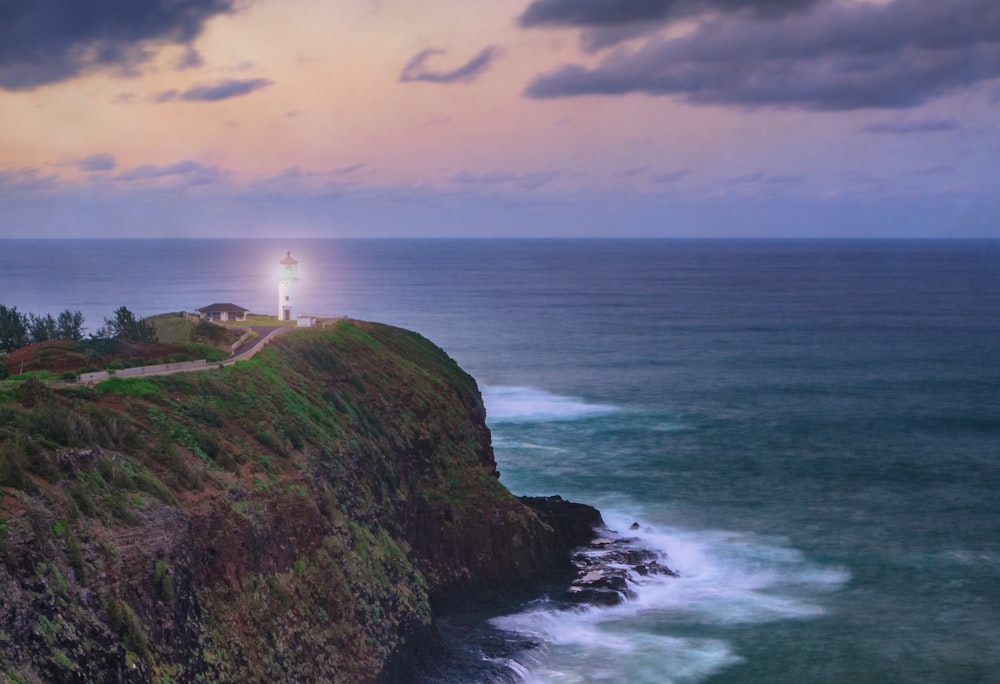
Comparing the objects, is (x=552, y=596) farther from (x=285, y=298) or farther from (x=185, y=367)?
(x=285, y=298)

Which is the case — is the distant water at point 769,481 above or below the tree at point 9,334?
below

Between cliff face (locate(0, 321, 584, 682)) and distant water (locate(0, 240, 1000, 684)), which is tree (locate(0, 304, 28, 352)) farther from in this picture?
distant water (locate(0, 240, 1000, 684))

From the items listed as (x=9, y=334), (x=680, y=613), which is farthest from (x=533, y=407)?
(x=680, y=613)

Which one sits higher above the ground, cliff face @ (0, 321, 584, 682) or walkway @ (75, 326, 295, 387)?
walkway @ (75, 326, 295, 387)

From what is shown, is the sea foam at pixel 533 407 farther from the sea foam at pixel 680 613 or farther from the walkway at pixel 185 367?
the walkway at pixel 185 367

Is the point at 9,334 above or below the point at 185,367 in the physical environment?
above

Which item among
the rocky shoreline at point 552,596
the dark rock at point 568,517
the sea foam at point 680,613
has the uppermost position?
the dark rock at point 568,517

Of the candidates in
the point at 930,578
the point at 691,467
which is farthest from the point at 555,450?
the point at 930,578

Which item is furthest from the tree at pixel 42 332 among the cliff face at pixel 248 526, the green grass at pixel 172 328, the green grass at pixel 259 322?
the cliff face at pixel 248 526

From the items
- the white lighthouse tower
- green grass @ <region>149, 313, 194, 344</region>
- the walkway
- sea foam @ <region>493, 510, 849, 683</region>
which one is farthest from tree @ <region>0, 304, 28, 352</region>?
sea foam @ <region>493, 510, 849, 683</region>
